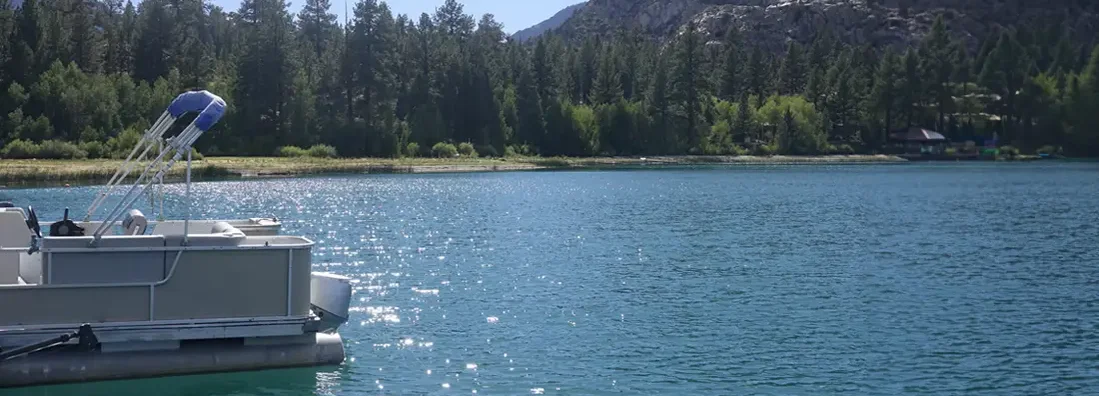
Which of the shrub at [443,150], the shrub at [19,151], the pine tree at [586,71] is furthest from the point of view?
the pine tree at [586,71]

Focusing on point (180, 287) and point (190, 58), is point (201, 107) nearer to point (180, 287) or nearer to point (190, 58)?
point (180, 287)

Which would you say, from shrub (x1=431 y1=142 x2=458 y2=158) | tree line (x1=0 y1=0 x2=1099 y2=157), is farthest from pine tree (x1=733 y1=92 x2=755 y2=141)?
shrub (x1=431 y1=142 x2=458 y2=158)

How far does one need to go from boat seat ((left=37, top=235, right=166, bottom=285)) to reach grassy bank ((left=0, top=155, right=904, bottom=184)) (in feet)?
252

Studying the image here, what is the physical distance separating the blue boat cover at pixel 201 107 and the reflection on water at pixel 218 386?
4.83 metres

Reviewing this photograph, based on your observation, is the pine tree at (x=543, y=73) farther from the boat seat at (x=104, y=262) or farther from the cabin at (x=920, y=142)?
the boat seat at (x=104, y=262)

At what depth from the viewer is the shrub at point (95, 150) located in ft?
383

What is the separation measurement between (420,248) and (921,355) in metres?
25.8

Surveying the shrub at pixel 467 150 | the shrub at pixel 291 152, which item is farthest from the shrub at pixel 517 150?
the shrub at pixel 291 152

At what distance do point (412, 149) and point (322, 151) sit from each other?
13.2 m

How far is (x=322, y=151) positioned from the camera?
13762 cm

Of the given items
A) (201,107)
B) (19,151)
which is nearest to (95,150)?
(19,151)

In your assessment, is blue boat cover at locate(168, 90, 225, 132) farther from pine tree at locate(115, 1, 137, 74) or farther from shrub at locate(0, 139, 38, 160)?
pine tree at locate(115, 1, 137, 74)

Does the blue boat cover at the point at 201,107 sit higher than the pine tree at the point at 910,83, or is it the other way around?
the pine tree at the point at 910,83

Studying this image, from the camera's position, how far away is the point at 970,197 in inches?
3334
